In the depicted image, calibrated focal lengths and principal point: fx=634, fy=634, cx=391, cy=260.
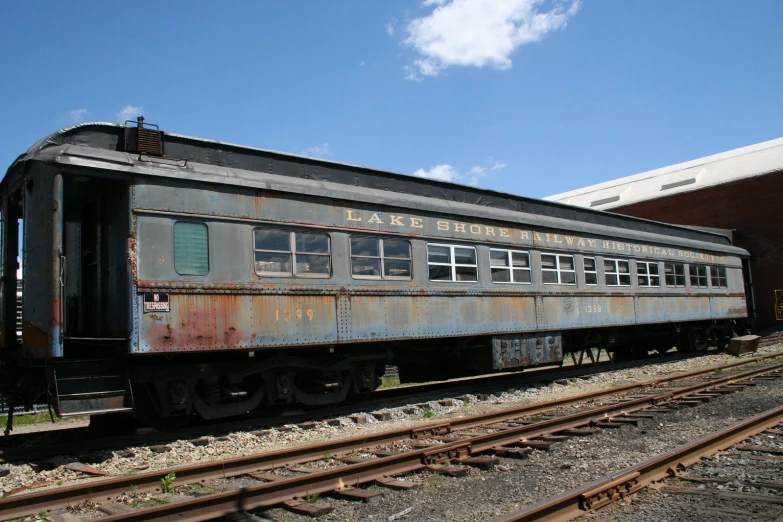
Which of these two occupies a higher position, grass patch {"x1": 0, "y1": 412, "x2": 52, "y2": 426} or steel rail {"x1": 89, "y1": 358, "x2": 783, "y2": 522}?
steel rail {"x1": 89, "y1": 358, "x2": 783, "y2": 522}

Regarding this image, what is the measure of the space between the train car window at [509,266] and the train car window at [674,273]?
20.9 feet

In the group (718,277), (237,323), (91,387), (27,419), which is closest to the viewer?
(91,387)

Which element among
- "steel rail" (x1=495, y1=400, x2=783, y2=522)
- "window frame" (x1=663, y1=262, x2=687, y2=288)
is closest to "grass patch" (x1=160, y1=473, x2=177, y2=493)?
"steel rail" (x1=495, y1=400, x2=783, y2=522)

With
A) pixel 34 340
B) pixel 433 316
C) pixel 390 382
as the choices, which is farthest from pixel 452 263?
pixel 390 382

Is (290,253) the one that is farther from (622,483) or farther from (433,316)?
(622,483)

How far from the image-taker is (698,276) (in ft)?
61.2

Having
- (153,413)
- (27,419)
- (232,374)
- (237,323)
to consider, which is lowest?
(27,419)

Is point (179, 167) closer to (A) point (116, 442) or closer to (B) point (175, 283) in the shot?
(B) point (175, 283)

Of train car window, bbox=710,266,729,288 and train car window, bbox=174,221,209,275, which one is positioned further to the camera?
train car window, bbox=710,266,729,288

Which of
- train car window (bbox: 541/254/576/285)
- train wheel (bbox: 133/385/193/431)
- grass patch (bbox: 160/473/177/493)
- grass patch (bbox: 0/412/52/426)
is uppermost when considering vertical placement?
train car window (bbox: 541/254/576/285)

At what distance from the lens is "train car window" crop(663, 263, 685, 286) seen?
17.0 meters

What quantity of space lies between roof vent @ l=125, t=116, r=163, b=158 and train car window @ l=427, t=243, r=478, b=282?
4.58 meters

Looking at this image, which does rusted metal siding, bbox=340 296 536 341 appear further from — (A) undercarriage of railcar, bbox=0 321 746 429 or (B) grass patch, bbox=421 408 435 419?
(B) grass patch, bbox=421 408 435 419

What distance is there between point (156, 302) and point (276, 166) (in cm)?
289
